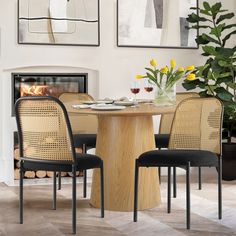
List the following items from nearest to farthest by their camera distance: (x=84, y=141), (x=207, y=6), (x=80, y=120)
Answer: (x=84, y=141), (x=80, y=120), (x=207, y=6)

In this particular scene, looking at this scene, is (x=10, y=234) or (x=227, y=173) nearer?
(x=10, y=234)

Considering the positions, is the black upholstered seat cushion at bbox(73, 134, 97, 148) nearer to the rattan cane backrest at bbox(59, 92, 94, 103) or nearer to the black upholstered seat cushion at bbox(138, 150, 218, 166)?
the rattan cane backrest at bbox(59, 92, 94, 103)

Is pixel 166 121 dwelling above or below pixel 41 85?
below

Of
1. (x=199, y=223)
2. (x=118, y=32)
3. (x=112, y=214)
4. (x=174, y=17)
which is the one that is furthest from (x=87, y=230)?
(x=174, y=17)

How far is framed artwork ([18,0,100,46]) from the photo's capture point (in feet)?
17.3

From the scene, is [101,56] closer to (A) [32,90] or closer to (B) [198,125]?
(A) [32,90]

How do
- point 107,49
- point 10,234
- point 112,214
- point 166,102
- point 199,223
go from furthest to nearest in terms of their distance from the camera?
point 107,49 < point 166,102 < point 112,214 < point 199,223 < point 10,234

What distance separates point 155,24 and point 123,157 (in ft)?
6.81

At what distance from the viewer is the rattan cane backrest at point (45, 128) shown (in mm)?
3492

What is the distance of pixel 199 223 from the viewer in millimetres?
3764

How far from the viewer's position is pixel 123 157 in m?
4.13

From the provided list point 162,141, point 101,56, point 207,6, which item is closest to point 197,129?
point 162,141

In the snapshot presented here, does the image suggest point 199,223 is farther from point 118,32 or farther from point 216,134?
point 118,32

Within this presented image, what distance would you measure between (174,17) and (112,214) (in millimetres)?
2573
